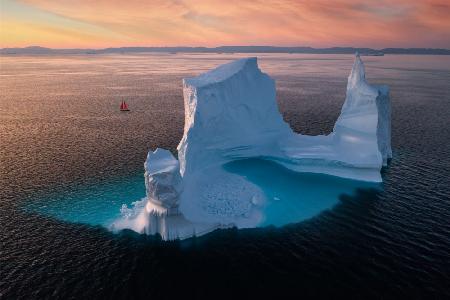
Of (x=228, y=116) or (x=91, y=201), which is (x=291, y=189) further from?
(x=91, y=201)

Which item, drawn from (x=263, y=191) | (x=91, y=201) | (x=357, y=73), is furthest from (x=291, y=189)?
(x=91, y=201)

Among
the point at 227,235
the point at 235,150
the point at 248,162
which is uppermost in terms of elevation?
the point at 235,150

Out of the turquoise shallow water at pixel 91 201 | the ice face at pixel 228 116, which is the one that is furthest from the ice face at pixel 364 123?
the turquoise shallow water at pixel 91 201

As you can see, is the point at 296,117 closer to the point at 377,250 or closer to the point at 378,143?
the point at 378,143

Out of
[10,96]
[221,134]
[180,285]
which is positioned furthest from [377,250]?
[10,96]

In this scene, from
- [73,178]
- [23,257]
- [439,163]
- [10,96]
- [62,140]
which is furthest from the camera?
[10,96]

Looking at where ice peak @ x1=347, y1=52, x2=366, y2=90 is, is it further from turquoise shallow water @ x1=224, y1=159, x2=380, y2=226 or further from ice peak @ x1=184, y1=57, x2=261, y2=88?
turquoise shallow water @ x1=224, y1=159, x2=380, y2=226

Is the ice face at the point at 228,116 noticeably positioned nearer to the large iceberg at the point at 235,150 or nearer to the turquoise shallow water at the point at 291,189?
the large iceberg at the point at 235,150

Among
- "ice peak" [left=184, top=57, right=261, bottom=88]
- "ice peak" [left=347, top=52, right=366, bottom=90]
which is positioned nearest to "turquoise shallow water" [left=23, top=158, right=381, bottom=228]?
"ice peak" [left=184, top=57, right=261, bottom=88]
